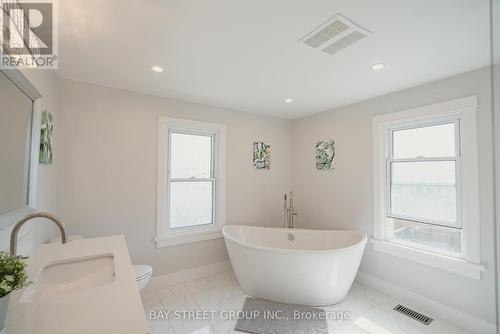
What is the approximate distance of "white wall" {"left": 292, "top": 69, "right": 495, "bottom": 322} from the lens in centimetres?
190

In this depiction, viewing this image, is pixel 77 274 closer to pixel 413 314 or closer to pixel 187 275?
pixel 187 275

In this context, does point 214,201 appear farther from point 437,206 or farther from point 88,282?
point 437,206

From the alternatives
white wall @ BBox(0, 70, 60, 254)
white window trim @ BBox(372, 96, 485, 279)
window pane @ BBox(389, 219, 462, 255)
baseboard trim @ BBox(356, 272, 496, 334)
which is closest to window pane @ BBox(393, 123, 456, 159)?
white window trim @ BBox(372, 96, 485, 279)

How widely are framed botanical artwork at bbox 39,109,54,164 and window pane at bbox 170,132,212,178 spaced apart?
4.00 feet

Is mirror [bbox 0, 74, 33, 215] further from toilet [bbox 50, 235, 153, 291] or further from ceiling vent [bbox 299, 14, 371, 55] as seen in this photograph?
ceiling vent [bbox 299, 14, 371, 55]

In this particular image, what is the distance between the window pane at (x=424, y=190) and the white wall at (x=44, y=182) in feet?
11.1

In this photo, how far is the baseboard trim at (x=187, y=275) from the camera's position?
261 centimetres

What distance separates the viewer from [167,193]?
2770mm

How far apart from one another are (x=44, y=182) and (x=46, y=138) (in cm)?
38

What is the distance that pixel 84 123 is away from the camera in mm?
2299

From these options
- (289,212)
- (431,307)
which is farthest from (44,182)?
(431,307)

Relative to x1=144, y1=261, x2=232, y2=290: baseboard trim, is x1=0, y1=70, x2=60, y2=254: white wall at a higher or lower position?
higher

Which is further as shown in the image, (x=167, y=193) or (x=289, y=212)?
(x=289, y=212)

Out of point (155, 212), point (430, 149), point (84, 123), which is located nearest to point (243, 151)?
point (155, 212)
